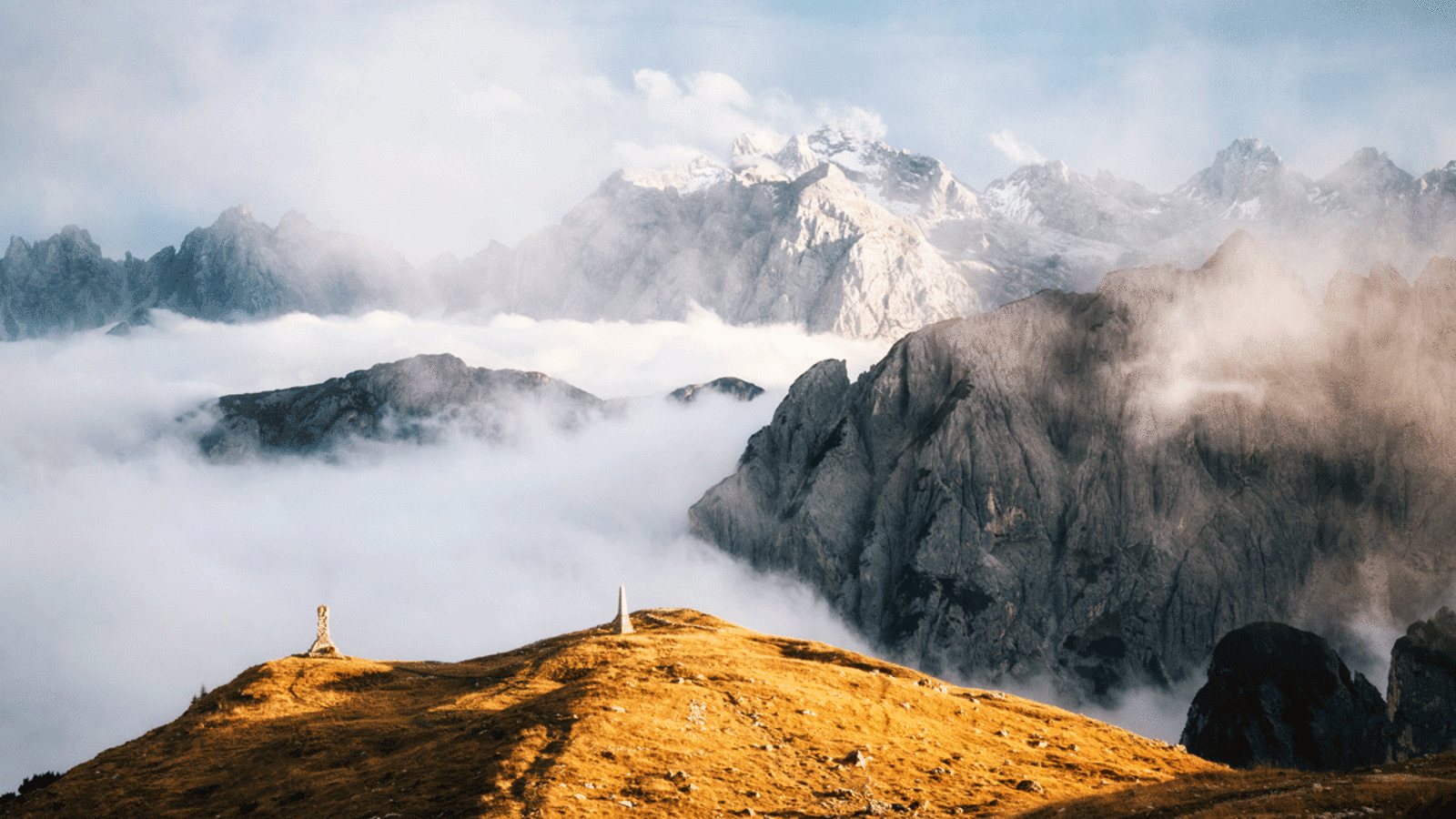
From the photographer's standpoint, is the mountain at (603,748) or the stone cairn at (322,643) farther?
the stone cairn at (322,643)

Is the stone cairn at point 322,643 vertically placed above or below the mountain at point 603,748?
above

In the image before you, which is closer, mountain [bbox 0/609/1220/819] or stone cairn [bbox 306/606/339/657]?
mountain [bbox 0/609/1220/819]

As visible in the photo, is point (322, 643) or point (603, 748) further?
point (322, 643)

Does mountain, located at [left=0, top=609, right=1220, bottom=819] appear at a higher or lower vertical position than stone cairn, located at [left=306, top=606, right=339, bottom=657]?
lower

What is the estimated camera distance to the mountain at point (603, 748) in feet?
140

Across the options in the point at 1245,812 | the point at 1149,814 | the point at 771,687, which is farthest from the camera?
the point at 771,687

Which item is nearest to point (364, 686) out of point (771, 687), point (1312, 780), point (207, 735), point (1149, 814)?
point (207, 735)

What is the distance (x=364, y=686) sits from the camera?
65.5 metres

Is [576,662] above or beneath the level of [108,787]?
above

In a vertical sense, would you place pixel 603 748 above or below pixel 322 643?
below

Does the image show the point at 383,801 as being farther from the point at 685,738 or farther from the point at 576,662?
the point at 576,662

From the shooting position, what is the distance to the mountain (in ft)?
140

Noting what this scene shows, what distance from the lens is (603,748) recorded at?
153 ft

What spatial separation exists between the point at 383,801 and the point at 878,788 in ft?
76.5
